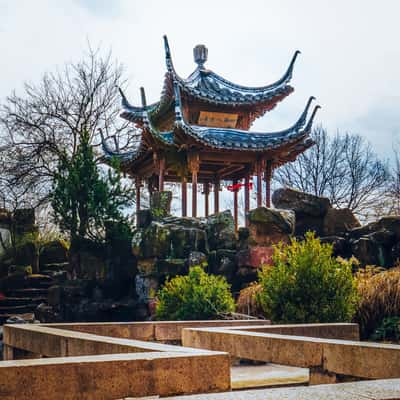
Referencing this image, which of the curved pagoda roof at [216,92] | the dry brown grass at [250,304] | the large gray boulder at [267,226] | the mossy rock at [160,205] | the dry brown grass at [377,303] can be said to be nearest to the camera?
the dry brown grass at [377,303]

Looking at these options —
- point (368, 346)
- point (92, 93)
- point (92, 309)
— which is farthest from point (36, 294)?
point (368, 346)

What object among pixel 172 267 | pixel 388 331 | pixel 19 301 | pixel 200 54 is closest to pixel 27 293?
pixel 19 301

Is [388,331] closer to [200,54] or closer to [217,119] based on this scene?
[217,119]

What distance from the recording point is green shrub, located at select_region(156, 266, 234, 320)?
10148mm

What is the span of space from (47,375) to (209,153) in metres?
18.1

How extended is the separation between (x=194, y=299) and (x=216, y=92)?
15.3 meters

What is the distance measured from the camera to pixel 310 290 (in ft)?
29.3

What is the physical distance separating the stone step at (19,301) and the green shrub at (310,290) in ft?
42.7

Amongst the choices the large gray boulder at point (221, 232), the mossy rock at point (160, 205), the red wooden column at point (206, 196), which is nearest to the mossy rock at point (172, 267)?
the large gray boulder at point (221, 232)

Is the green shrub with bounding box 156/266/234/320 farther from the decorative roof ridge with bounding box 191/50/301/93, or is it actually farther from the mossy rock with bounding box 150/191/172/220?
the decorative roof ridge with bounding box 191/50/301/93

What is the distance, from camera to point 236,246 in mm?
16938

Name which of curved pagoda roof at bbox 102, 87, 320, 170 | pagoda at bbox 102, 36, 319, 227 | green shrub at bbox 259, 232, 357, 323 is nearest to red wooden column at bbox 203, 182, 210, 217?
pagoda at bbox 102, 36, 319, 227

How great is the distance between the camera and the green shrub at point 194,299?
10.1m

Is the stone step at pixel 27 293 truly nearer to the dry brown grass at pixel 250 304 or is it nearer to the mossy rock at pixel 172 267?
the mossy rock at pixel 172 267
